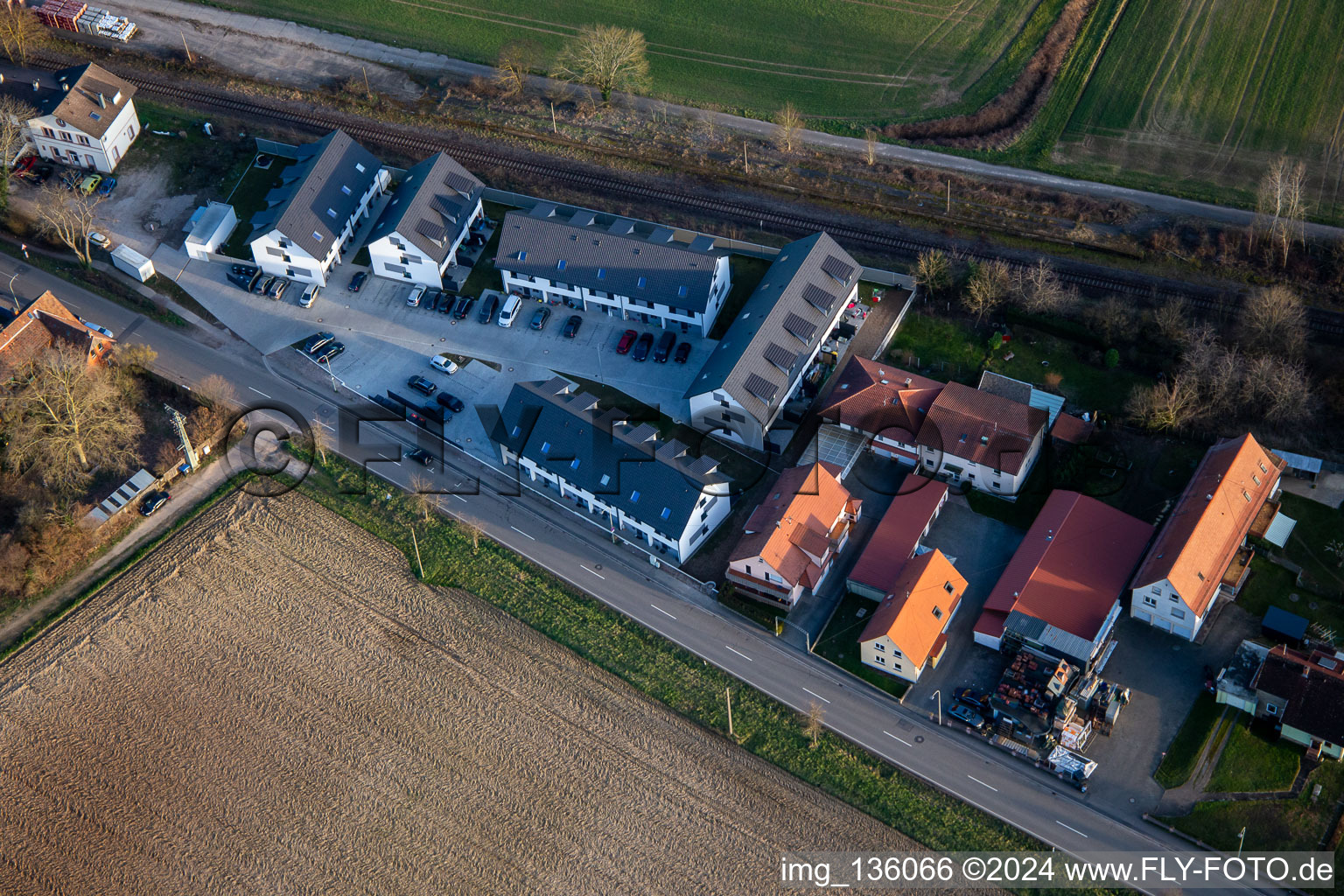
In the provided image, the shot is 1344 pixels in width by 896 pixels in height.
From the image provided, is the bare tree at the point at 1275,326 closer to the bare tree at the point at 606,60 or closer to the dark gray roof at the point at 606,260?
the dark gray roof at the point at 606,260

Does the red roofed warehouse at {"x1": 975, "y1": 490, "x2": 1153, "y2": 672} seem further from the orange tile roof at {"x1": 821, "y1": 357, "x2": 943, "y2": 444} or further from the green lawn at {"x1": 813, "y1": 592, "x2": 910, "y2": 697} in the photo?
the orange tile roof at {"x1": 821, "y1": 357, "x2": 943, "y2": 444}

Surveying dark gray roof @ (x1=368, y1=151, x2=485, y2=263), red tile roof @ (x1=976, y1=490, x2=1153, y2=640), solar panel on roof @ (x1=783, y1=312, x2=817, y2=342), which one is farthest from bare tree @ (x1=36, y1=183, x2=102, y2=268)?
red tile roof @ (x1=976, y1=490, x2=1153, y2=640)

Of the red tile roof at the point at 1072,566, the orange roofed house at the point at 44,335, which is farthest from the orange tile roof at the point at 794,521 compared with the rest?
the orange roofed house at the point at 44,335

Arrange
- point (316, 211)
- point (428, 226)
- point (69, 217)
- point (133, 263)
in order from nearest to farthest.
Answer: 1. point (428, 226)
2. point (316, 211)
3. point (133, 263)
4. point (69, 217)

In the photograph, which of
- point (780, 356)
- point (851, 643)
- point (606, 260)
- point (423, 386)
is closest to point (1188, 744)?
point (851, 643)

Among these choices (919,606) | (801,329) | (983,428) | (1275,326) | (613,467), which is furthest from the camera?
(801,329)

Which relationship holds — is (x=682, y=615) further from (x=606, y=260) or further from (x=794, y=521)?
(x=606, y=260)

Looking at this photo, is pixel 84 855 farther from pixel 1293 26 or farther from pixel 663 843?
pixel 1293 26
